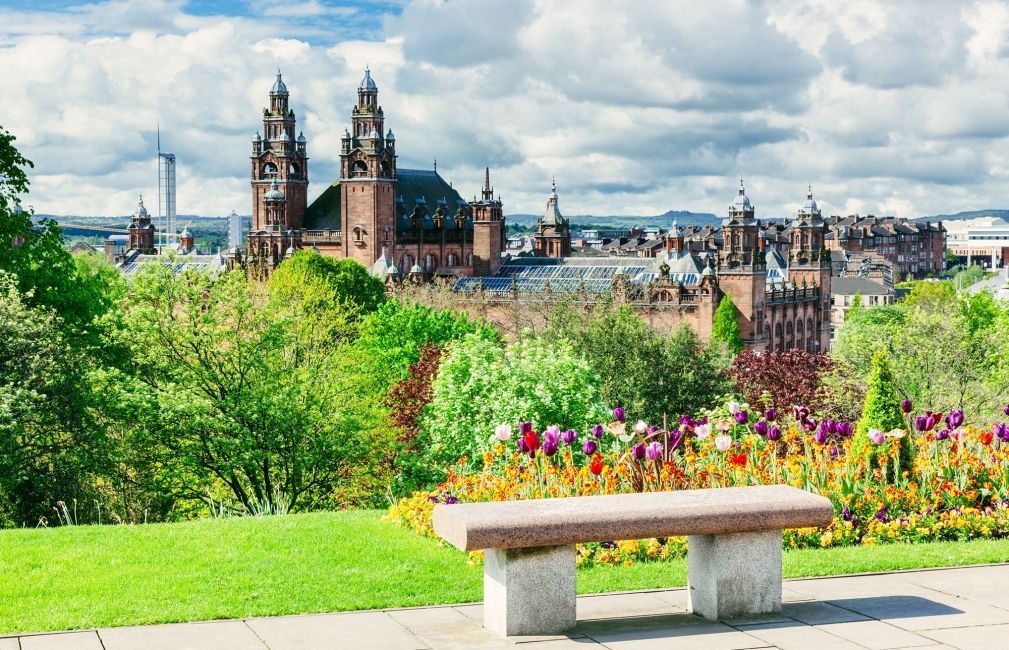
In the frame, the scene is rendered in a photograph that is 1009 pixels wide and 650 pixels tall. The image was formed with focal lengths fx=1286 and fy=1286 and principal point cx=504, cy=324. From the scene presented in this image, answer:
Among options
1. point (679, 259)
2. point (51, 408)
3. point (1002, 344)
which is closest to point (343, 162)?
point (679, 259)

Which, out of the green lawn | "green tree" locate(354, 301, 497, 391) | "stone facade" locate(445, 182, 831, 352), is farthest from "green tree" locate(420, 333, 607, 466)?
"stone facade" locate(445, 182, 831, 352)

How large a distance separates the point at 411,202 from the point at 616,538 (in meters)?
99.1

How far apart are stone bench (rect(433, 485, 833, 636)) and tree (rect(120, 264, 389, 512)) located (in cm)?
1358

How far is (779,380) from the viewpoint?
4631 cm

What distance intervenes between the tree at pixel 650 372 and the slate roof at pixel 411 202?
62.5 meters

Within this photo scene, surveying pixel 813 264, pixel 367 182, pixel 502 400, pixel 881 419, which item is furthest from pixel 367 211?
pixel 881 419

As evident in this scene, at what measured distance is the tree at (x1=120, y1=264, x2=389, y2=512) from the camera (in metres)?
26.1

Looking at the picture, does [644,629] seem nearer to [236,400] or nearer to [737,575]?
[737,575]

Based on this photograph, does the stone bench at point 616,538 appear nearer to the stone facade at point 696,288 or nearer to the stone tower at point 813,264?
the stone facade at point 696,288

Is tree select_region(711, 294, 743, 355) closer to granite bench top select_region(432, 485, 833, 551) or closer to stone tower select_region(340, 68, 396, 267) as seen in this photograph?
stone tower select_region(340, 68, 396, 267)

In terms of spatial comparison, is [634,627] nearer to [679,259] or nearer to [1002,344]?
[1002,344]

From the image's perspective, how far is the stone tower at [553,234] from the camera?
116500 millimetres

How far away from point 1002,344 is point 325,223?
222ft

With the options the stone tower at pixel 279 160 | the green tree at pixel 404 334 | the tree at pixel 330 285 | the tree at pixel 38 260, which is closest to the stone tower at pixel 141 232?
the stone tower at pixel 279 160
